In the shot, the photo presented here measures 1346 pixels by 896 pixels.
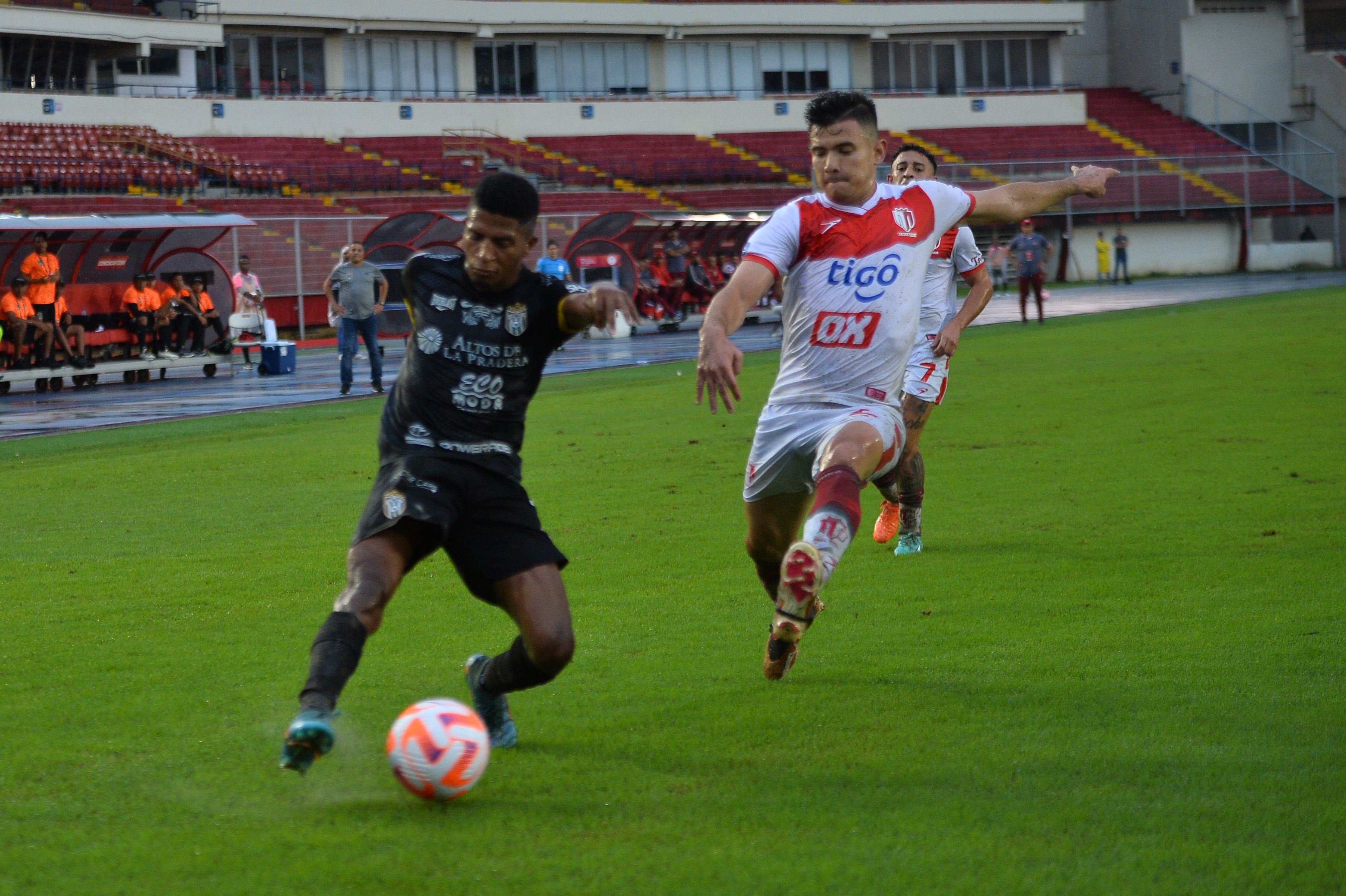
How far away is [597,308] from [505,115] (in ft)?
159

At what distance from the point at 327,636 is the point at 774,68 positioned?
186 ft

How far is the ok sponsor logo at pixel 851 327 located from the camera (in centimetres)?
559

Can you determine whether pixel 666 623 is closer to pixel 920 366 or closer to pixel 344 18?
pixel 920 366


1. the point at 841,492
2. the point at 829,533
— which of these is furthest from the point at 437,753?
the point at 841,492

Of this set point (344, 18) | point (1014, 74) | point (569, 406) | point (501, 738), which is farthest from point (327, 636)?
point (1014, 74)

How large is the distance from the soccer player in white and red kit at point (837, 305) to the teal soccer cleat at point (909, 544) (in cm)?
257

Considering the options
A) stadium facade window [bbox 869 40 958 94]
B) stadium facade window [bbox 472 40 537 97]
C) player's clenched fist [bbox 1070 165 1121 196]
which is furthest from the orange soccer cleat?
stadium facade window [bbox 869 40 958 94]

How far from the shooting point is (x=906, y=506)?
8328 mm

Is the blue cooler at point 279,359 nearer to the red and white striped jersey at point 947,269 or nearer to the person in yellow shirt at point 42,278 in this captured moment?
the person in yellow shirt at point 42,278

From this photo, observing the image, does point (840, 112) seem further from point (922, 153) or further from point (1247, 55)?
point (1247, 55)

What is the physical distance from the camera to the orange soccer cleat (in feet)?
28.1

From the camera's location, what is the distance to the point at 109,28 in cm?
4384

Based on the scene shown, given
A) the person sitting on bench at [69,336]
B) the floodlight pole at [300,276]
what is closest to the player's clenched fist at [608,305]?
the person sitting on bench at [69,336]

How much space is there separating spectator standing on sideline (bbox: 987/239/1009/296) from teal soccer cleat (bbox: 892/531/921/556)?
36.3 meters
